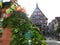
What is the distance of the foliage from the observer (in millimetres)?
697

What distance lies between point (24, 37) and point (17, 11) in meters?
0.15

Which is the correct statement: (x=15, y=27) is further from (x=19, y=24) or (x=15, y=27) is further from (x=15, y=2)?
(x=15, y=2)

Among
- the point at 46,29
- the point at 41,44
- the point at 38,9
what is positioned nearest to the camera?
the point at 41,44

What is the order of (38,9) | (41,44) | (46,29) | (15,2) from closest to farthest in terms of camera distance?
(41,44), (15,2), (46,29), (38,9)

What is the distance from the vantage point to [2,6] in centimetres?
85

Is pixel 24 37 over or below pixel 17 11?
below

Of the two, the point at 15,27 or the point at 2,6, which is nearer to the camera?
the point at 15,27

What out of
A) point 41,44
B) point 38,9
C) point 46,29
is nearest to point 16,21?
point 41,44

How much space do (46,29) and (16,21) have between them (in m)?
0.72

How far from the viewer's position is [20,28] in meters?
0.73

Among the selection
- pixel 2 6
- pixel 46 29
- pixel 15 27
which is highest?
pixel 2 6

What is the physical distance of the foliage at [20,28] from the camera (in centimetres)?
70

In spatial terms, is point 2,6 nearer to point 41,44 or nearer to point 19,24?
point 19,24

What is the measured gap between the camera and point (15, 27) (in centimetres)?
73
